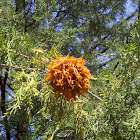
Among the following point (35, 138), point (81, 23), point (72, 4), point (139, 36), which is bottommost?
point (35, 138)

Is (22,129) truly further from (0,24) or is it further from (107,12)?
(107,12)

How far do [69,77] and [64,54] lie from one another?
3.25m

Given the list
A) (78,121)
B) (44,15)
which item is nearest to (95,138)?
(78,121)

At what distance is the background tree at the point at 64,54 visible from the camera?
1.80m

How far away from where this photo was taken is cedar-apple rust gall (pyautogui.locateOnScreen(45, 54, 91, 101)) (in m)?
1.37

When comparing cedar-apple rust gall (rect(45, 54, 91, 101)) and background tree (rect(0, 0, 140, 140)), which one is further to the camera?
background tree (rect(0, 0, 140, 140))

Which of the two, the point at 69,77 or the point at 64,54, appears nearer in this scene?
the point at 69,77

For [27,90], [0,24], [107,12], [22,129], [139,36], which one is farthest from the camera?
[107,12]

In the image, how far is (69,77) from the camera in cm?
138

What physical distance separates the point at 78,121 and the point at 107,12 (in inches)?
164

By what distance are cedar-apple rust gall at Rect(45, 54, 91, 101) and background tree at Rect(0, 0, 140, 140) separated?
0.31 meters

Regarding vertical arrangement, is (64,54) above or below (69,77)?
above

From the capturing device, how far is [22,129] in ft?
15.7

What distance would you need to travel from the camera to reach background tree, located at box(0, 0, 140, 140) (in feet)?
5.90
